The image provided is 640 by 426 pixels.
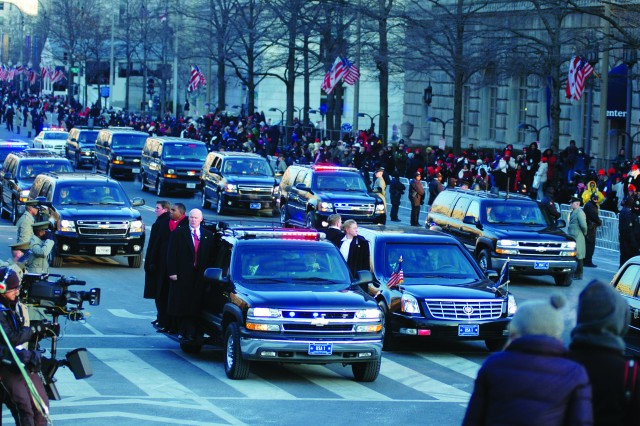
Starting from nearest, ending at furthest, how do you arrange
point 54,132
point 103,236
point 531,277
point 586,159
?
point 103,236 < point 531,277 < point 586,159 < point 54,132

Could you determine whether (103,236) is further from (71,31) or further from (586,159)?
(71,31)

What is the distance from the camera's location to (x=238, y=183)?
38.9m

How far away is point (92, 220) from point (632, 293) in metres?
12.9

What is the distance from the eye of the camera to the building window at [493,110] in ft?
185

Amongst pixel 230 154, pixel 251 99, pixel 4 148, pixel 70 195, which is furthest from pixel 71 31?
pixel 70 195

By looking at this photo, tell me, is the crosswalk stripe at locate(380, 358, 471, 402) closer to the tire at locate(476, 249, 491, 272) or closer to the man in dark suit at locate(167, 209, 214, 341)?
the man in dark suit at locate(167, 209, 214, 341)

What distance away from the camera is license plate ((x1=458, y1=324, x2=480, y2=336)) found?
17.1 meters

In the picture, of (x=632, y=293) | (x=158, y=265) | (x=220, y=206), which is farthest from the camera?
(x=220, y=206)

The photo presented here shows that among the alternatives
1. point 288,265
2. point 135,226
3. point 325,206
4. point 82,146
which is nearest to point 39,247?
point 288,265

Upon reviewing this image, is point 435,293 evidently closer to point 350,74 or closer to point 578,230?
point 578,230

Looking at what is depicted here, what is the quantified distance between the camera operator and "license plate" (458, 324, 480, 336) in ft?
24.9

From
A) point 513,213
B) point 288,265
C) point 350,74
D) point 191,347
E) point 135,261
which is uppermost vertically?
point 350,74

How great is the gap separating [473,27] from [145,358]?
3744 cm

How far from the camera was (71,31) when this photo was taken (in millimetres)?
99812
